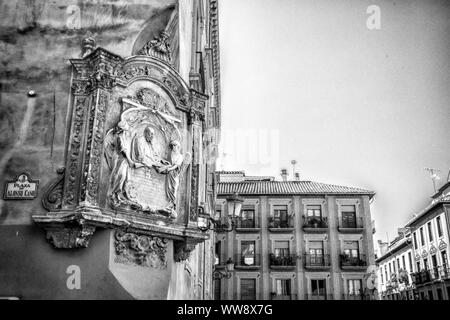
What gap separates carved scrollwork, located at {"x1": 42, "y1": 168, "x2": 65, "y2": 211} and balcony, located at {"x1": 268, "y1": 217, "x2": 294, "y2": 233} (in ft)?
123

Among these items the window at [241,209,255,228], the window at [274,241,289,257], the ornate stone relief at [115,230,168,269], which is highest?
the window at [241,209,255,228]

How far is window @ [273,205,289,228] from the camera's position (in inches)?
1730

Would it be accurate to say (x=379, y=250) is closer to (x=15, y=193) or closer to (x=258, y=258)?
(x=258, y=258)

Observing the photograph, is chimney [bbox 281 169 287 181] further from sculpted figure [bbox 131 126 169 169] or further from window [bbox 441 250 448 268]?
sculpted figure [bbox 131 126 169 169]

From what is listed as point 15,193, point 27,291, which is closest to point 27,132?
point 15,193

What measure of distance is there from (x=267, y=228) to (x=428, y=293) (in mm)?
19676

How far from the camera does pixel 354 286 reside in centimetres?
4122

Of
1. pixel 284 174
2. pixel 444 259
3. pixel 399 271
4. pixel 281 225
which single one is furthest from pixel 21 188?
pixel 399 271

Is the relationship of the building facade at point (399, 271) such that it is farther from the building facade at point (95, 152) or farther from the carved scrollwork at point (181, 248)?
the building facade at point (95, 152)

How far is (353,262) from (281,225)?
26.2 feet

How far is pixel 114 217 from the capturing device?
7316 mm

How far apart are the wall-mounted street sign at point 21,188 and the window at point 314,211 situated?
39.2 metres

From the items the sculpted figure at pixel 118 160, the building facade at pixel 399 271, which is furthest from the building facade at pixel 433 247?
the sculpted figure at pixel 118 160

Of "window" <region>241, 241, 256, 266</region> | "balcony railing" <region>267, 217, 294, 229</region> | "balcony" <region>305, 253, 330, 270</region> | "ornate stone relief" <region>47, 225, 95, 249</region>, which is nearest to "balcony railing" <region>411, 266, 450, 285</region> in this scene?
"balcony" <region>305, 253, 330, 270</region>
